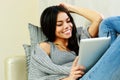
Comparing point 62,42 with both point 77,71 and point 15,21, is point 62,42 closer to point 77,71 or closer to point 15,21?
point 77,71

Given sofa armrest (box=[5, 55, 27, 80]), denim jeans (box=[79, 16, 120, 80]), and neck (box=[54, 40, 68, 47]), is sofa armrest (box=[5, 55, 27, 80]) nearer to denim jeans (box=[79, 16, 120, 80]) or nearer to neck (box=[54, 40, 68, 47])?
neck (box=[54, 40, 68, 47])

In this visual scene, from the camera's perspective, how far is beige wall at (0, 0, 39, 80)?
2.05 metres

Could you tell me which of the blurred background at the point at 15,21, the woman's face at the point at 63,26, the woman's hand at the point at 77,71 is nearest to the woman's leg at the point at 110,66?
the woman's hand at the point at 77,71

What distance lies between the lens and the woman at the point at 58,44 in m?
1.35

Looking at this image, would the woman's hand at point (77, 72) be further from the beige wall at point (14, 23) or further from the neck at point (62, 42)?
the beige wall at point (14, 23)

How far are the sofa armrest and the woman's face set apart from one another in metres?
0.28

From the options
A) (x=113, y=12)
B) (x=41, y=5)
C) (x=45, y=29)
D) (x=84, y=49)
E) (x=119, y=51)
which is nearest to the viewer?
(x=119, y=51)

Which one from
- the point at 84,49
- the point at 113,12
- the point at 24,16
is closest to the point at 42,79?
the point at 84,49

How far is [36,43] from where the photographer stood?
1.51 metres

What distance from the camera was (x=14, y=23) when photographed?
2.08 metres

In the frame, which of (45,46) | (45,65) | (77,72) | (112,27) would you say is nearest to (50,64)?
(45,65)

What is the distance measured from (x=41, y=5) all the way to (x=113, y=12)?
0.69 metres

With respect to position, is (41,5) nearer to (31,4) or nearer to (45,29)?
(31,4)

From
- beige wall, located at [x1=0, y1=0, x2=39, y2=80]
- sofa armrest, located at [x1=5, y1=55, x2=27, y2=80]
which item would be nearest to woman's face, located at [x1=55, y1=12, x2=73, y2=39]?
sofa armrest, located at [x1=5, y1=55, x2=27, y2=80]
